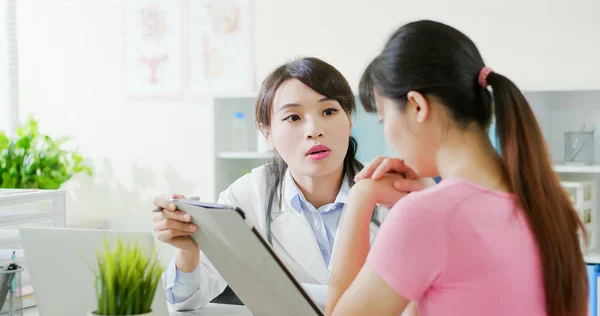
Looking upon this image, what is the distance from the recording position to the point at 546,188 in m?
1.05

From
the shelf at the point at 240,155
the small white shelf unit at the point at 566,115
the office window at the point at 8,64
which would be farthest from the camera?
the office window at the point at 8,64

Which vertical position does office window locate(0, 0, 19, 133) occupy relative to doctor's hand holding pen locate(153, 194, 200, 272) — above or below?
above

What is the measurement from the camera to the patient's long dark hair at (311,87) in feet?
6.04

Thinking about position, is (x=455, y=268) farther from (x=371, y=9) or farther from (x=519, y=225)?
(x=371, y=9)

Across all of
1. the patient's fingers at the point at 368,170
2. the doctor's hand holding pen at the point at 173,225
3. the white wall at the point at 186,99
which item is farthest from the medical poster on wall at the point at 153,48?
the patient's fingers at the point at 368,170

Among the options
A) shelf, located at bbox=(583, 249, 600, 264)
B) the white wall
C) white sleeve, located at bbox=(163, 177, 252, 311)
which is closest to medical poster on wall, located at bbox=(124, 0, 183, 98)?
the white wall

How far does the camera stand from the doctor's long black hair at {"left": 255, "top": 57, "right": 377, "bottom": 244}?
184 cm

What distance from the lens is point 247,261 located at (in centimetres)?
122

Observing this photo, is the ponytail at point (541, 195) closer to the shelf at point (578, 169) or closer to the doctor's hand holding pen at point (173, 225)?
the doctor's hand holding pen at point (173, 225)

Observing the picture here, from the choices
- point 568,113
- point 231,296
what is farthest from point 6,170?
point 568,113

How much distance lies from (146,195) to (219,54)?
901 mm

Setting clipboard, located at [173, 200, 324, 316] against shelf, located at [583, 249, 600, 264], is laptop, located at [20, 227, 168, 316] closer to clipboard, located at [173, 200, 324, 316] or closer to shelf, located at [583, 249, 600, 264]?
clipboard, located at [173, 200, 324, 316]

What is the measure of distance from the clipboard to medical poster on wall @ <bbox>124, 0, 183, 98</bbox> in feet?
8.68

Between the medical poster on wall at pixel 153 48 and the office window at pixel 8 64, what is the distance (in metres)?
0.74
